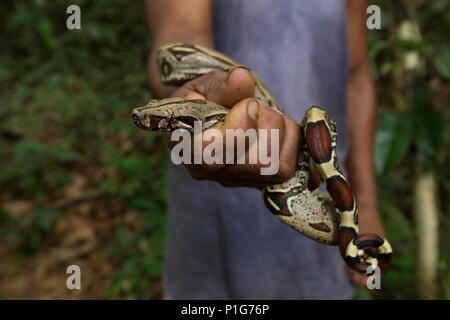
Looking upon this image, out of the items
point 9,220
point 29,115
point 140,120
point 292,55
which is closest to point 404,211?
point 292,55

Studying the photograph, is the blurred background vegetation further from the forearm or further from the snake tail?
the snake tail

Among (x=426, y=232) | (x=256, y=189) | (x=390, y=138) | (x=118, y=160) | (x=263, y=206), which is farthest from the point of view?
(x=118, y=160)

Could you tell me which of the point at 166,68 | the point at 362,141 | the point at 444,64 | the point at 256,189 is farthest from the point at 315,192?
the point at 444,64

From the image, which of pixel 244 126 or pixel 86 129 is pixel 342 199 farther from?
pixel 86 129

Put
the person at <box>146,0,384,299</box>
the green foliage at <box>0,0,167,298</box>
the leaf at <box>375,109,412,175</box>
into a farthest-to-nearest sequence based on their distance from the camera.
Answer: the green foliage at <box>0,0,167,298</box>
the leaf at <box>375,109,412,175</box>
the person at <box>146,0,384,299</box>

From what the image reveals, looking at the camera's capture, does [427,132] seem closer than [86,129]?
Yes

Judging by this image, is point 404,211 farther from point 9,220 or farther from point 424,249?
point 9,220

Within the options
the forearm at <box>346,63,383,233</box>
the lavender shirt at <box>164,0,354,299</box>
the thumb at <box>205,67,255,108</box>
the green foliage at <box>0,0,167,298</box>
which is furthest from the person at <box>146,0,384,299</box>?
the green foliage at <box>0,0,167,298</box>
